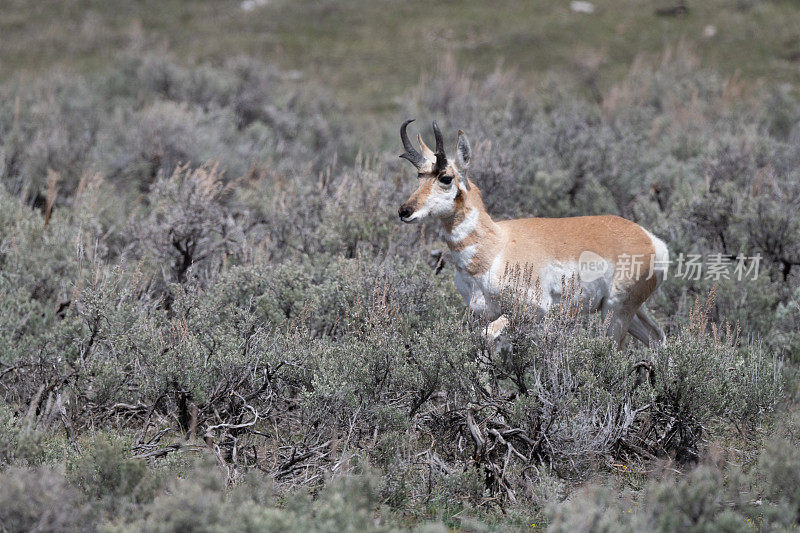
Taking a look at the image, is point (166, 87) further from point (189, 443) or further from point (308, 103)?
point (189, 443)

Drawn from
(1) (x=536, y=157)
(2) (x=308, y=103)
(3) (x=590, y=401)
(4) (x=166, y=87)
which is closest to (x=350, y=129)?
(2) (x=308, y=103)

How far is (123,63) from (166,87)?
6.97ft

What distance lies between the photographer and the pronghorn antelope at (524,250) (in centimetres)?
614

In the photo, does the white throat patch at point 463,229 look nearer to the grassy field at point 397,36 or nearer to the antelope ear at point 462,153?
the antelope ear at point 462,153

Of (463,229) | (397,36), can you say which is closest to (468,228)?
(463,229)

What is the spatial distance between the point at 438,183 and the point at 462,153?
0.35m

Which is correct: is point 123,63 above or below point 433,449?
above

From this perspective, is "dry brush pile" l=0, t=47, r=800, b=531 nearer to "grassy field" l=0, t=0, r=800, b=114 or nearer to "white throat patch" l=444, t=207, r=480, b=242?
"white throat patch" l=444, t=207, r=480, b=242

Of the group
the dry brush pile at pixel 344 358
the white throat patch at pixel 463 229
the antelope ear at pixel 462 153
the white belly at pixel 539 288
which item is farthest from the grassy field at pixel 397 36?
the white belly at pixel 539 288

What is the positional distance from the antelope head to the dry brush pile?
80 cm

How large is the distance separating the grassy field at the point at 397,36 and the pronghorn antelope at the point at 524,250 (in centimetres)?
1489

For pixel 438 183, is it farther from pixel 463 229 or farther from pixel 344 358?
pixel 344 358

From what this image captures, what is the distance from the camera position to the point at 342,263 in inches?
298

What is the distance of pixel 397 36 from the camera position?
91.0 ft
